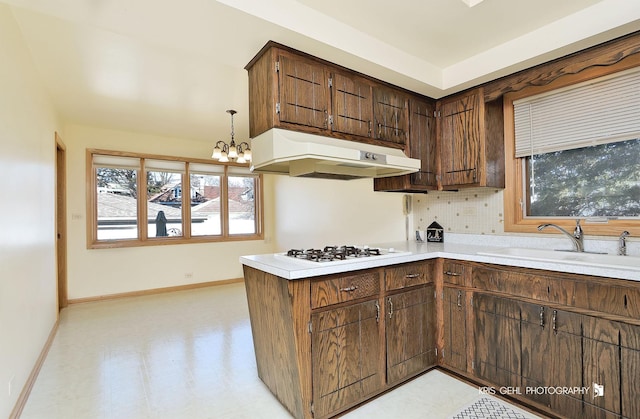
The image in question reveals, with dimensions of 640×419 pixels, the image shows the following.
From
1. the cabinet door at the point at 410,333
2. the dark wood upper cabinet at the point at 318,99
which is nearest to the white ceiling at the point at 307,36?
the dark wood upper cabinet at the point at 318,99

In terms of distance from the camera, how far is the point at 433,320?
246 centimetres

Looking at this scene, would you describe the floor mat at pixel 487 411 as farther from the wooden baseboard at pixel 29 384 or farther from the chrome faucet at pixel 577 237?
the wooden baseboard at pixel 29 384

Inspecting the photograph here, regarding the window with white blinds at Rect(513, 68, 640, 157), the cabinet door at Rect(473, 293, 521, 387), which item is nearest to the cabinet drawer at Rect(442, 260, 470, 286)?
the cabinet door at Rect(473, 293, 521, 387)

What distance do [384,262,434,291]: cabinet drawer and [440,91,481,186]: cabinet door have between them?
895 mm

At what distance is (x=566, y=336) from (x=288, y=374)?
1665 millimetres

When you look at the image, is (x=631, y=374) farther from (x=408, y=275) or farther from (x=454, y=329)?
(x=408, y=275)

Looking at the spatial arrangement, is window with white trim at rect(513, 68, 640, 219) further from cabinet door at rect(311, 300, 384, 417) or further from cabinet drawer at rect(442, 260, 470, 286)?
cabinet door at rect(311, 300, 384, 417)

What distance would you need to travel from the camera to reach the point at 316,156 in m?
1.91

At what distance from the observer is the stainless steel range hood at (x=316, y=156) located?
192cm

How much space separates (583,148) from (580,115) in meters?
0.25

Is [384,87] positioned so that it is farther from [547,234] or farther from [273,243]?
[273,243]

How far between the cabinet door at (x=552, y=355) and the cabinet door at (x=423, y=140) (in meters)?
1.33

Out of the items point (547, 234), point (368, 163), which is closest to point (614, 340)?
point (547, 234)

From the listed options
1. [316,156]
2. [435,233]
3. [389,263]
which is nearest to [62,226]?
[316,156]
